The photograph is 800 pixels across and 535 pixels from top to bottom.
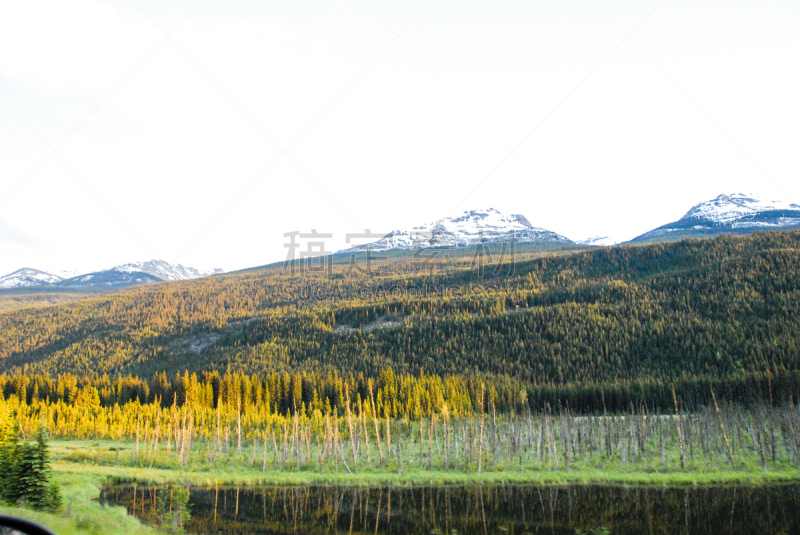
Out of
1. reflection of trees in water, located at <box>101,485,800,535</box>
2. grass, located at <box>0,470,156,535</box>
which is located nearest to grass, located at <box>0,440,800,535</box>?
grass, located at <box>0,470,156,535</box>

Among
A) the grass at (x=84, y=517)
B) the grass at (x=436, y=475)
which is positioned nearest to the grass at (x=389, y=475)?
the grass at (x=436, y=475)

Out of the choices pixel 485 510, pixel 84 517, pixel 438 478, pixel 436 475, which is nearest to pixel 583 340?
pixel 436 475

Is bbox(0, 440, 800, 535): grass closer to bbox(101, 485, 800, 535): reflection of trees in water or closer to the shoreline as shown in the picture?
the shoreline

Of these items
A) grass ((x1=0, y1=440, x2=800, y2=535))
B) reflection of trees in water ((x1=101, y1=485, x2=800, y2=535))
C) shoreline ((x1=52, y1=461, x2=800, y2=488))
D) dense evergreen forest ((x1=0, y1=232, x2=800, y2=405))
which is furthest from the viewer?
dense evergreen forest ((x1=0, y1=232, x2=800, y2=405))

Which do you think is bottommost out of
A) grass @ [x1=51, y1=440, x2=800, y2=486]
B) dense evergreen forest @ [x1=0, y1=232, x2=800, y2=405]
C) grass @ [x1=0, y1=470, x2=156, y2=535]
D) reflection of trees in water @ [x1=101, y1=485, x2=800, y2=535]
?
grass @ [x1=51, y1=440, x2=800, y2=486]

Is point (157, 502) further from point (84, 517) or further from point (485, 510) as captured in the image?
point (485, 510)

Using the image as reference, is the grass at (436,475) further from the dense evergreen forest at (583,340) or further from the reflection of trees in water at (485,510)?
the dense evergreen forest at (583,340)

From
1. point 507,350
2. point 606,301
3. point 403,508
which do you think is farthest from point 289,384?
point 606,301

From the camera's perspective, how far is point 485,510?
4253cm

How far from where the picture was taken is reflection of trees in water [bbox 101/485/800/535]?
1423 inches

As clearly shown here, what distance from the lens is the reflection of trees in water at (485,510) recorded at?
1423 inches

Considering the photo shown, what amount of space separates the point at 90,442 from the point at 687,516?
86931 mm

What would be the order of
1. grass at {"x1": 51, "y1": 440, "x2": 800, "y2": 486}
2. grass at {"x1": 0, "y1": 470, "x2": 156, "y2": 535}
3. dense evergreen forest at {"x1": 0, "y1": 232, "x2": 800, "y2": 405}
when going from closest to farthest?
grass at {"x1": 0, "y1": 470, "x2": 156, "y2": 535}, grass at {"x1": 51, "y1": 440, "x2": 800, "y2": 486}, dense evergreen forest at {"x1": 0, "y1": 232, "x2": 800, "y2": 405}

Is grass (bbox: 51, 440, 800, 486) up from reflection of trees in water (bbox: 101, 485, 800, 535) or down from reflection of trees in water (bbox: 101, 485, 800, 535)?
down
